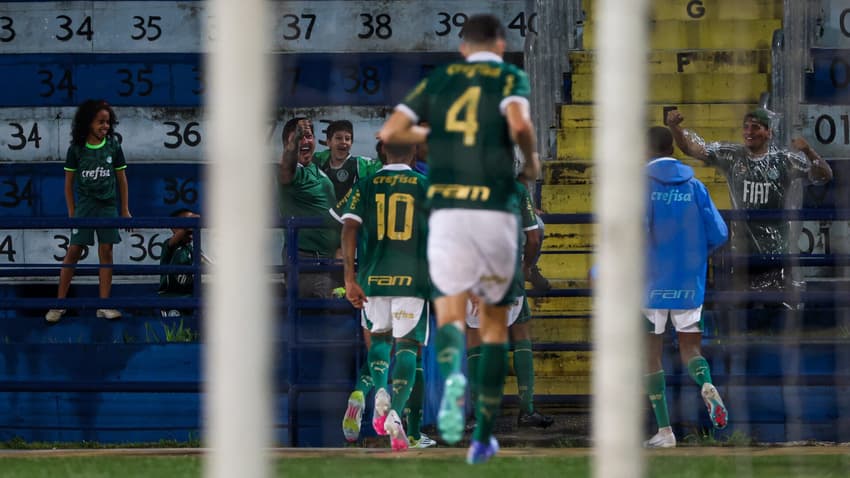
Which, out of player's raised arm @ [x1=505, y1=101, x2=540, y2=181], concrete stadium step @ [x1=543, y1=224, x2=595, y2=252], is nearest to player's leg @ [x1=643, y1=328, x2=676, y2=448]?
concrete stadium step @ [x1=543, y1=224, x2=595, y2=252]

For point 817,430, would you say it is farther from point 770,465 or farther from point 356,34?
point 356,34

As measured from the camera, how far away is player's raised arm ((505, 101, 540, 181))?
6555mm

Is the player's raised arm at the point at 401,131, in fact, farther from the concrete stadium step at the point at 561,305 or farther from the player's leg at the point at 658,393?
the concrete stadium step at the point at 561,305

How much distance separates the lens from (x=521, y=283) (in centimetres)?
898

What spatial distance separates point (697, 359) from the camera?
9.45 metres

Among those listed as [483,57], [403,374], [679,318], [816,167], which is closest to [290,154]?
[403,374]

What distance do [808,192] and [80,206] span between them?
529cm

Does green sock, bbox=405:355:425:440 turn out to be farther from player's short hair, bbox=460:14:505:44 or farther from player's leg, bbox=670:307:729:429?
player's short hair, bbox=460:14:505:44

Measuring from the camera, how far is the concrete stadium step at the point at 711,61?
12.3 m

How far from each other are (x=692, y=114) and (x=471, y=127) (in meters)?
5.70

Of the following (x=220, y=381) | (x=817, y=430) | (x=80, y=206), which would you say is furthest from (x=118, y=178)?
(x=220, y=381)

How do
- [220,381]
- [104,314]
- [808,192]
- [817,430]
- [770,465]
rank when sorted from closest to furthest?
[220,381] → [770,465] → [817,430] → [104,314] → [808,192]

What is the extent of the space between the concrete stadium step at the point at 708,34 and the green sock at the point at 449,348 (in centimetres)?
614

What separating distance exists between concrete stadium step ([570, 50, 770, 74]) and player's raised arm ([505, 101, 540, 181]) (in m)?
5.76
